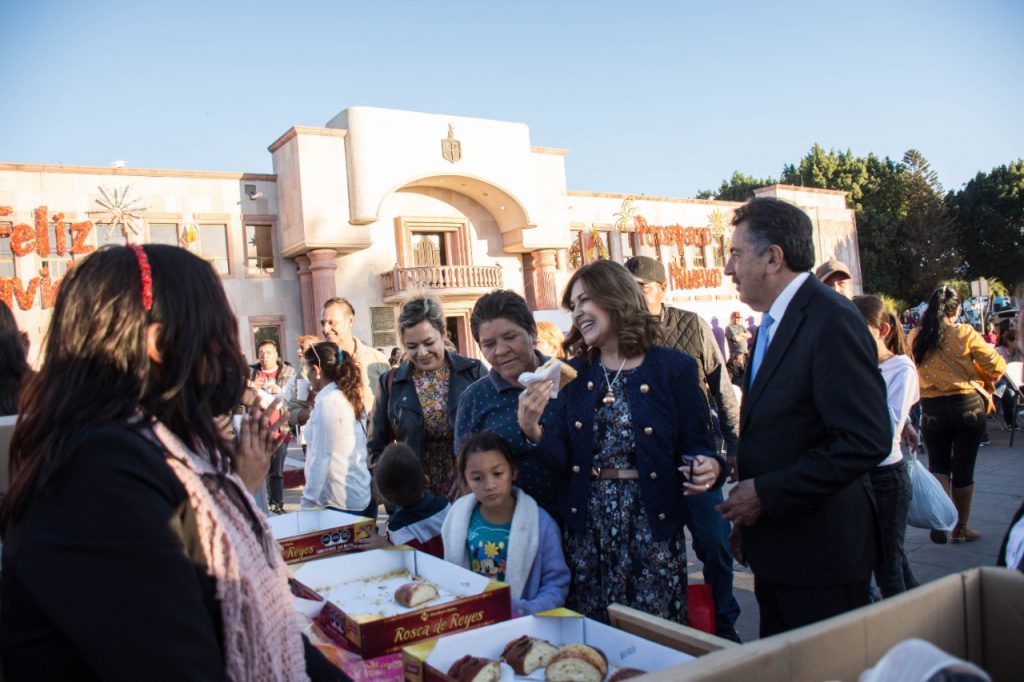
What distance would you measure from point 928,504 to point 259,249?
2212 cm

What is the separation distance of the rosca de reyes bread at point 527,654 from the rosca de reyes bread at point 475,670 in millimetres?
59

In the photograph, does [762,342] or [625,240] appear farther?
[625,240]

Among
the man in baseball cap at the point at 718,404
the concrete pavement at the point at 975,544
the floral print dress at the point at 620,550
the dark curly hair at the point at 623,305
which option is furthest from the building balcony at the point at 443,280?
the floral print dress at the point at 620,550

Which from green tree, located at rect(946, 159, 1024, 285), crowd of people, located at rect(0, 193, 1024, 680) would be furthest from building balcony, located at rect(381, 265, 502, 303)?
green tree, located at rect(946, 159, 1024, 285)

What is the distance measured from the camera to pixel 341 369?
4969 millimetres

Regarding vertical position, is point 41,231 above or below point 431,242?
above

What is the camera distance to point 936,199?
42625 mm

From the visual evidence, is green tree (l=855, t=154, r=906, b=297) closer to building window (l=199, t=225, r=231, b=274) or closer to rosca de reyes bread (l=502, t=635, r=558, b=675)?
building window (l=199, t=225, r=231, b=274)

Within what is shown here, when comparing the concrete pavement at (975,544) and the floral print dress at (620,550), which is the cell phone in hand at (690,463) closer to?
the floral print dress at (620,550)

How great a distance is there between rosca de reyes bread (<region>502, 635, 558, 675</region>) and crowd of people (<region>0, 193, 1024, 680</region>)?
18.7 inches

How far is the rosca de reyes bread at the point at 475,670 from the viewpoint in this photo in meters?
1.68

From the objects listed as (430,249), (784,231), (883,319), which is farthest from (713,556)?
(430,249)

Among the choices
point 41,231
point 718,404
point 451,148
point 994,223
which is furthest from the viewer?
point 994,223

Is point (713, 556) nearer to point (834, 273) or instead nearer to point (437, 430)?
point (437, 430)
